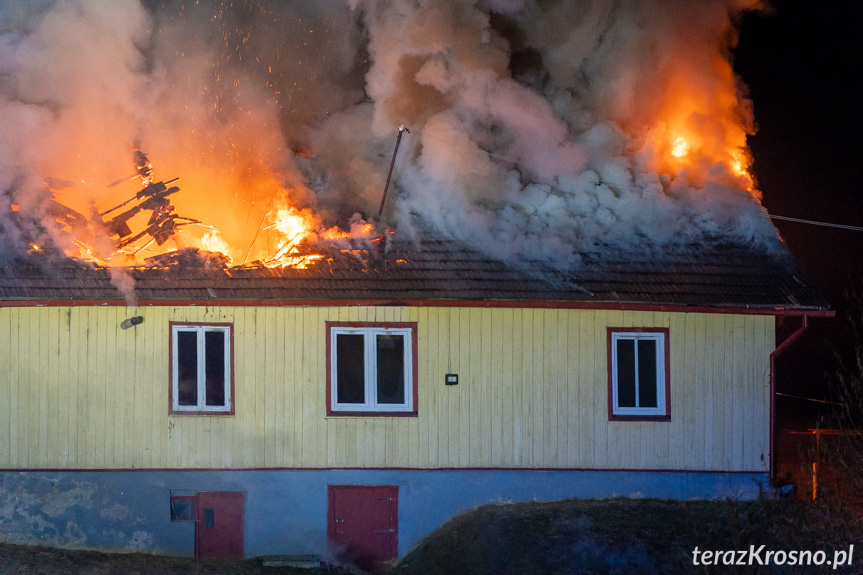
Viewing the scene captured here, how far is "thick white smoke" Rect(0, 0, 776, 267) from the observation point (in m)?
12.4

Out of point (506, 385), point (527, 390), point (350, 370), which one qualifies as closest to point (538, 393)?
point (527, 390)

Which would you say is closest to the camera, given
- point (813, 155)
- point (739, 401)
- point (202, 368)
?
point (202, 368)

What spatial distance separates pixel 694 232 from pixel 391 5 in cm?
679

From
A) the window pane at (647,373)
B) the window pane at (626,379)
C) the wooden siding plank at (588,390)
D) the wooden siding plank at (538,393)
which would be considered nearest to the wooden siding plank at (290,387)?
the wooden siding plank at (538,393)

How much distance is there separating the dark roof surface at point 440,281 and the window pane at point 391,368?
0.69 metres

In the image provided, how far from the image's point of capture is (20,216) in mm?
11781

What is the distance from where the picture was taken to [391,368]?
1112cm

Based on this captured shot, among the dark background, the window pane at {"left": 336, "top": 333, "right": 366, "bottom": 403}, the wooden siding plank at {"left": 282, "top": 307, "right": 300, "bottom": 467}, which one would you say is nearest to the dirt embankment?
the wooden siding plank at {"left": 282, "top": 307, "right": 300, "bottom": 467}

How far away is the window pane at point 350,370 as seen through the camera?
11.1m

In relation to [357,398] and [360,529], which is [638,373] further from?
[360,529]

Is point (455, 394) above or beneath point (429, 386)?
beneath

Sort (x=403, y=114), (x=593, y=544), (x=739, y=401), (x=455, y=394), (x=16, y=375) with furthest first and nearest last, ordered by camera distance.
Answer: (x=403, y=114) → (x=739, y=401) → (x=455, y=394) → (x=16, y=375) → (x=593, y=544)

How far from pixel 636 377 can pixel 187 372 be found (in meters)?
6.31

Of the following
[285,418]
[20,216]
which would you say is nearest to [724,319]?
[285,418]
